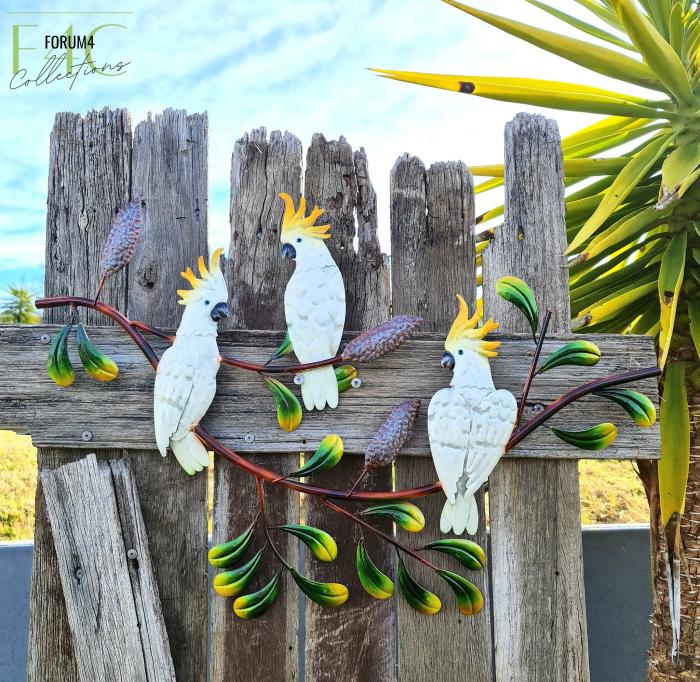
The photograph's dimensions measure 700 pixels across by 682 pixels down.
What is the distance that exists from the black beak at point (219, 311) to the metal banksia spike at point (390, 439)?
39 centimetres

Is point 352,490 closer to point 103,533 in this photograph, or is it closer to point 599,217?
point 103,533

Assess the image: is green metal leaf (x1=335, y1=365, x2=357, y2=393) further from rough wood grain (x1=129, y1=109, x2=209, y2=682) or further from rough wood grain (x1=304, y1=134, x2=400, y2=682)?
rough wood grain (x1=129, y1=109, x2=209, y2=682)

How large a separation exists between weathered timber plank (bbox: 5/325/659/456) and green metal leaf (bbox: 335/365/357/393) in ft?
0.07

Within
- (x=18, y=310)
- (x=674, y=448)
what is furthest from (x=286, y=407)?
(x=18, y=310)

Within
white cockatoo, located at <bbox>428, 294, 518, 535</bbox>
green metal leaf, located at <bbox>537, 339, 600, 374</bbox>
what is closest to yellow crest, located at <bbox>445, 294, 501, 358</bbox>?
white cockatoo, located at <bbox>428, 294, 518, 535</bbox>

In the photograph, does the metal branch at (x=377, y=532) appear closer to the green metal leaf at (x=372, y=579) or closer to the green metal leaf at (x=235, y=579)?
the green metal leaf at (x=372, y=579)

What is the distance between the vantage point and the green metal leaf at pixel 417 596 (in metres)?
1.26

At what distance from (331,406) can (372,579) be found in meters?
0.35

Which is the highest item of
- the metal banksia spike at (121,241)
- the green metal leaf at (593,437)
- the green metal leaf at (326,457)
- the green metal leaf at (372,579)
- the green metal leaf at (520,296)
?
the metal banksia spike at (121,241)

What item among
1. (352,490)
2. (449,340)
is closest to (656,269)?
(449,340)

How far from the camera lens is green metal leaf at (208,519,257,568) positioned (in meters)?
1.23

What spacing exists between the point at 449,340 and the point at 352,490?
1.19ft

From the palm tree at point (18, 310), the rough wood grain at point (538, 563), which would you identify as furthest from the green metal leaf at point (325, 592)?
the palm tree at point (18, 310)

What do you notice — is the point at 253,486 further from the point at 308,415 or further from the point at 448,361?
the point at 448,361
